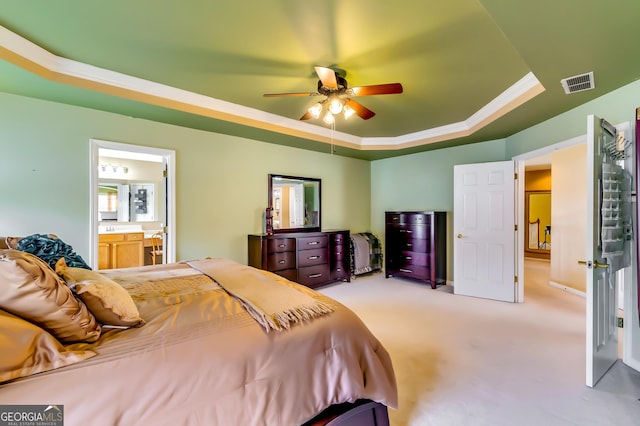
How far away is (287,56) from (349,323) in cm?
210

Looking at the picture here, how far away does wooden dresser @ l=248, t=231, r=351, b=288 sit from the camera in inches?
158

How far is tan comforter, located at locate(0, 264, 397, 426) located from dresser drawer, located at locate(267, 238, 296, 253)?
7.67 ft

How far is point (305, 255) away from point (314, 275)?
0.38 m

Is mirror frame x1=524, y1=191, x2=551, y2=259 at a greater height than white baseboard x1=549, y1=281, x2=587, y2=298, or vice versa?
mirror frame x1=524, y1=191, x2=551, y2=259

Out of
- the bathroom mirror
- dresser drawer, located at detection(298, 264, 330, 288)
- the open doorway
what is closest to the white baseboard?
the open doorway

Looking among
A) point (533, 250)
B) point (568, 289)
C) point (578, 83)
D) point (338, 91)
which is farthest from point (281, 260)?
point (533, 250)

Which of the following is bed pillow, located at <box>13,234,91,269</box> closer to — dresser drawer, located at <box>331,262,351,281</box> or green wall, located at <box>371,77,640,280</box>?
dresser drawer, located at <box>331,262,351,281</box>

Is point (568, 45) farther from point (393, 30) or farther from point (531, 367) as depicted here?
point (531, 367)

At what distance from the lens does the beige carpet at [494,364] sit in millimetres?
1757

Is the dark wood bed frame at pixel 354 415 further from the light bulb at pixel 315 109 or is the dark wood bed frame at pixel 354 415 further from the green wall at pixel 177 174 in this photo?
the green wall at pixel 177 174

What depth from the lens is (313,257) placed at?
4.48 metres

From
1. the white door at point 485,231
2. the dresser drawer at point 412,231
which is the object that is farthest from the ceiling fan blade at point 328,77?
the dresser drawer at point 412,231

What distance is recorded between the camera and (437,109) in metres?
3.53

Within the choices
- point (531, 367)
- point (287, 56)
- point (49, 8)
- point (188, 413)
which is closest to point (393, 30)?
point (287, 56)
